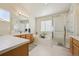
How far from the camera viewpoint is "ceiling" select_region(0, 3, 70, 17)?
1.58m

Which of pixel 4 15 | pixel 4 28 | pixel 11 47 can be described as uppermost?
pixel 4 15

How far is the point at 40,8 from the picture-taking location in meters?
1.66

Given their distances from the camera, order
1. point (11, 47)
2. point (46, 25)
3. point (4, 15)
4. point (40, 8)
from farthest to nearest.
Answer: point (4, 15) → point (46, 25) → point (40, 8) → point (11, 47)

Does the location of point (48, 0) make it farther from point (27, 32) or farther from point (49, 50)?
point (49, 50)

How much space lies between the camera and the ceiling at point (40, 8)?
5.19 feet

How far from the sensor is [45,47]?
1.82 meters

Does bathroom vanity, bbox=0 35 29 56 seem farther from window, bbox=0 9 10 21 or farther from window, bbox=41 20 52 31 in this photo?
window, bbox=0 9 10 21

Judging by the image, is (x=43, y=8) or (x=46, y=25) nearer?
(x=43, y=8)

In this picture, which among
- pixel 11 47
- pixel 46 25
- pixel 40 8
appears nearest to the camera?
pixel 11 47

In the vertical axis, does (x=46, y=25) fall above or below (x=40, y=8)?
below

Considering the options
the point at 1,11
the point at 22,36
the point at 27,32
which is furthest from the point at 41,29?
the point at 1,11

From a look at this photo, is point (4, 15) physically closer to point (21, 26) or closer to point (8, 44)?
point (21, 26)

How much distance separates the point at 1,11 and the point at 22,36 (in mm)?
671

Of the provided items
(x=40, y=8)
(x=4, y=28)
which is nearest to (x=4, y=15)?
(x=4, y=28)
